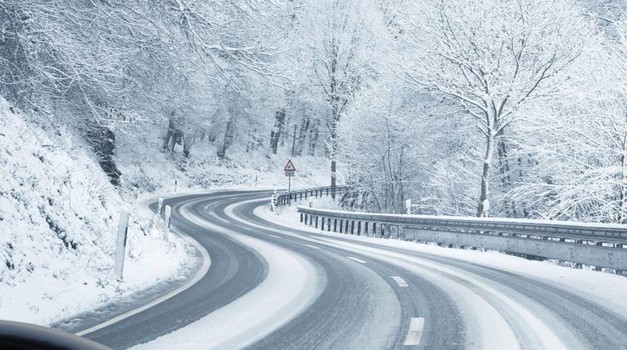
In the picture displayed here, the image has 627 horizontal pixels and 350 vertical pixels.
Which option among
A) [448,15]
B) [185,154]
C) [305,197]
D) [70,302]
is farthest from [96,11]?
[185,154]

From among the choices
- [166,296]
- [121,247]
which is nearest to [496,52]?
[121,247]

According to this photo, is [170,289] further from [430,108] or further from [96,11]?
[430,108]

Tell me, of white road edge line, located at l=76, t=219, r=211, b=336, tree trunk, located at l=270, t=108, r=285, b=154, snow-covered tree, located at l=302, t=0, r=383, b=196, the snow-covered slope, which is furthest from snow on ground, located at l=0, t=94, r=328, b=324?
tree trunk, located at l=270, t=108, r=285, b=154

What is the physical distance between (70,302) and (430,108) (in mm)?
19952

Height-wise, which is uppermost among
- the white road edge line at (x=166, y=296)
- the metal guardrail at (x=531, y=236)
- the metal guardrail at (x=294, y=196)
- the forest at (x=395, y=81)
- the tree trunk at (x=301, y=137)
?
the tree trunk at (x=301, y=137)

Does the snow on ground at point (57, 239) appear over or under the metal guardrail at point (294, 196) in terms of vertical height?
under

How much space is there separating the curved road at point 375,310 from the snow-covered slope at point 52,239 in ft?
2.52

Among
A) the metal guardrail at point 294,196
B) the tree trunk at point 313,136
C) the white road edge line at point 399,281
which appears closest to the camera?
the white road edge line at point 399,281

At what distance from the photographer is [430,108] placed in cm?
2372

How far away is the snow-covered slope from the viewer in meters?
6.34

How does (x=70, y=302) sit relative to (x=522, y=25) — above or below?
below

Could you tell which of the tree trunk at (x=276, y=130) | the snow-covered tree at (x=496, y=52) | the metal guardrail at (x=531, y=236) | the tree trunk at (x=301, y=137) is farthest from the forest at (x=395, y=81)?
the tree trunk at (x=301, y=137)

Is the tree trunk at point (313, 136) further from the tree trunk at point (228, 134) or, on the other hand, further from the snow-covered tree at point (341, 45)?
the snow-covered tree at point (341, 45)

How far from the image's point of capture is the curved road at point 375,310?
509cm
